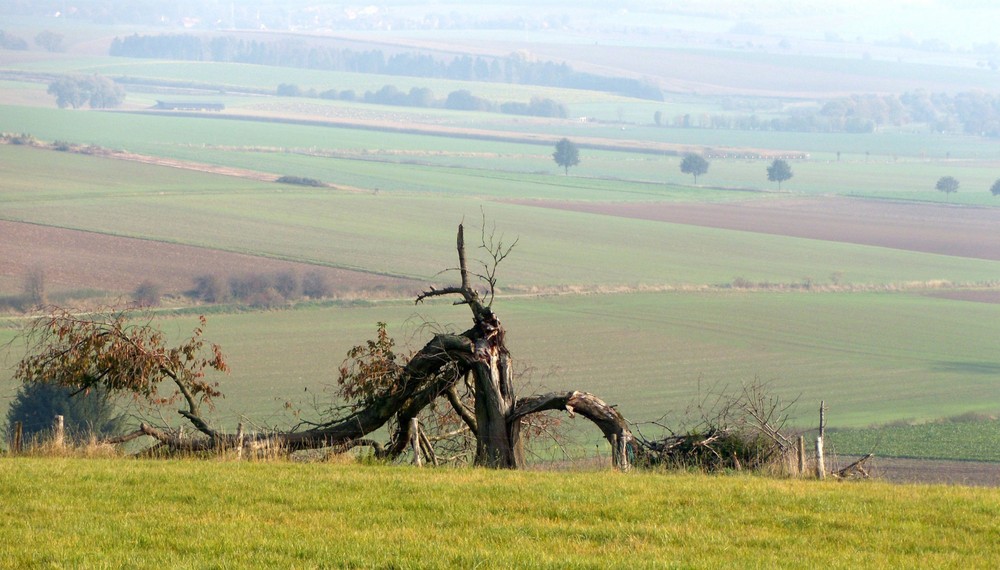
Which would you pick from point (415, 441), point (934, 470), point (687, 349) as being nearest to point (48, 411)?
point (934, 470)

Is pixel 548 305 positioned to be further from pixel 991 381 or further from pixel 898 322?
pixel 991 381

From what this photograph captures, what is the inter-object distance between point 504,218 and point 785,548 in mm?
85639

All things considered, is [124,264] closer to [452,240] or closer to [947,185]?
[452,240]

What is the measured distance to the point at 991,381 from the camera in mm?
48875

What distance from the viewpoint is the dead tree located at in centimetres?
1319

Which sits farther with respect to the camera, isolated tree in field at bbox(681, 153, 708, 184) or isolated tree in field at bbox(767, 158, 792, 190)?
isolated tree in field at bbox(681, 153, 708, 184)

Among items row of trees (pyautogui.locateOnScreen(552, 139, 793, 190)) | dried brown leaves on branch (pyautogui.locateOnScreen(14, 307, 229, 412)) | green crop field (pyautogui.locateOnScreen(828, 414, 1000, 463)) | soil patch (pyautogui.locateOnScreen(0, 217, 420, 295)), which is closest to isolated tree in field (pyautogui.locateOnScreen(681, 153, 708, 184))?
row of trees (pyautogui.locateOnScreen(552, 139, 793, 190))

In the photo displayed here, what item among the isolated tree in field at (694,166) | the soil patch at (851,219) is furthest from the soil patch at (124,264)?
the isolated tree in field at (694,166)

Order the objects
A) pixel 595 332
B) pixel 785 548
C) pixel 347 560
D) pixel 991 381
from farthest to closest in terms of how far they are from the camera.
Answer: pixel 595 332 → pixel 991 381 → pixel 785 548 → pixel 347 560

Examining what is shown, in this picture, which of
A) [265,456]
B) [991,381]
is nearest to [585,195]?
[991,381]

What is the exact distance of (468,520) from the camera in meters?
8.82

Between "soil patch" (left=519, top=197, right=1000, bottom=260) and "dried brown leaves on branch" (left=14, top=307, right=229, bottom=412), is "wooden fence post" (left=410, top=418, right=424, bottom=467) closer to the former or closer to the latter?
"dried brown leaves on branch" (left=14, top=307, right=229, bottom=412)

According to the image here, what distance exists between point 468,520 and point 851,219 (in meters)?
103

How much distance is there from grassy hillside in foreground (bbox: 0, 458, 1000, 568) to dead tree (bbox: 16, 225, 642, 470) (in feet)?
6.78
